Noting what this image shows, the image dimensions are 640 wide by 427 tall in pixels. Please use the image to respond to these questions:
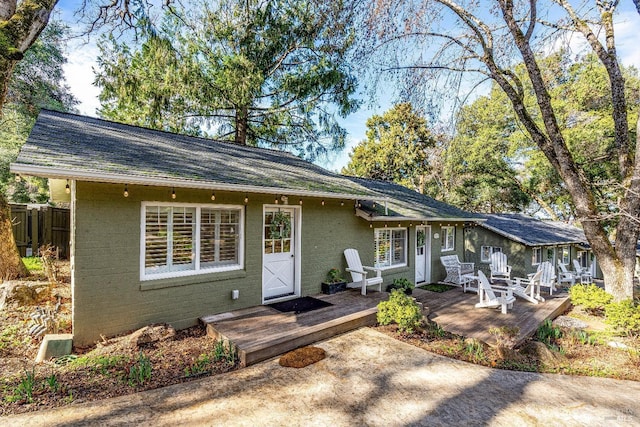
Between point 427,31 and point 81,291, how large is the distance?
8454 mm

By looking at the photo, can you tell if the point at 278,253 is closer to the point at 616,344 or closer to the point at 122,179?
the point at 122,179

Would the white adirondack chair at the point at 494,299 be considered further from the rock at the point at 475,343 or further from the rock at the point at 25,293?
the rock at the point at 25,293

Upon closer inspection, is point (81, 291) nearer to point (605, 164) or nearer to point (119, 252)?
point (119, 252)

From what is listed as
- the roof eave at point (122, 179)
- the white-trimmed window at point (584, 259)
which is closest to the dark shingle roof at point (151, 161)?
the roof eave at point (122, 179)

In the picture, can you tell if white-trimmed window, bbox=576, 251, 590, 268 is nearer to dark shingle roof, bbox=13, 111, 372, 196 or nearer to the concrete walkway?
the concrete walkway

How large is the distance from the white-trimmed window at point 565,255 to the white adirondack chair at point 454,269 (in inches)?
413

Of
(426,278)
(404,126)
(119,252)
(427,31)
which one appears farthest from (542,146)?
(404,126)

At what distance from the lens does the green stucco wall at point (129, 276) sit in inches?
166

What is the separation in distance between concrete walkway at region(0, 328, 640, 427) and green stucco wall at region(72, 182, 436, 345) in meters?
1.59

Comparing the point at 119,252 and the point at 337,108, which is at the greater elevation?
the point at 337,108

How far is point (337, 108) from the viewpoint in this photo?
11.7m

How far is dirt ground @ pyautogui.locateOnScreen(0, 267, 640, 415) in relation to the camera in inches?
131

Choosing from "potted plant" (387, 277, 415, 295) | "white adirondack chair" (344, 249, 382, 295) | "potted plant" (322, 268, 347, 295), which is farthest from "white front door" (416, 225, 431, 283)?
"potted plant" (322, 268, 347, 295)

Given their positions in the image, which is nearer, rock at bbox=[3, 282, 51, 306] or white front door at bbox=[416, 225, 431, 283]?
rock at bbox=[3, 282, 51, 306]
